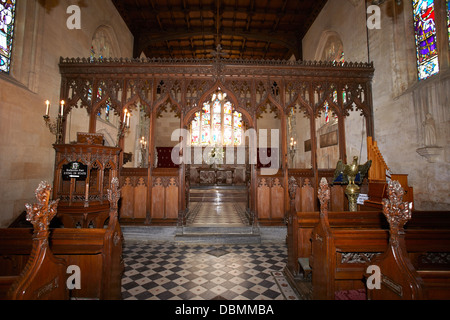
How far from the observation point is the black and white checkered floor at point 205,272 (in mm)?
2805

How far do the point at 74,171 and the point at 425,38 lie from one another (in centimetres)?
792

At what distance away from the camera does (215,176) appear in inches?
523

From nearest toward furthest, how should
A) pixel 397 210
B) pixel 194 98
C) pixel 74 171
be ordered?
pixel 397 210, pixel 74 171, pixel 194 98

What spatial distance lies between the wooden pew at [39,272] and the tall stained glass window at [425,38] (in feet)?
21.9

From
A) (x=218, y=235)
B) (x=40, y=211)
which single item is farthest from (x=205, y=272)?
(x=40, y=211)

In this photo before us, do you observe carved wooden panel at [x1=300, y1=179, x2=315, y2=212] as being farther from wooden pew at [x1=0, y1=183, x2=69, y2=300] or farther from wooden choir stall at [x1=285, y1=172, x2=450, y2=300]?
wooden pew at [x1=0, y1=183, x2=69, y2=300]

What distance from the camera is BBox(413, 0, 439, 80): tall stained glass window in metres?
4.52

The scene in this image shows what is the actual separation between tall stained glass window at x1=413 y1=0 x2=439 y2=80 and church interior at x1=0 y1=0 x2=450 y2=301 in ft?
0.12

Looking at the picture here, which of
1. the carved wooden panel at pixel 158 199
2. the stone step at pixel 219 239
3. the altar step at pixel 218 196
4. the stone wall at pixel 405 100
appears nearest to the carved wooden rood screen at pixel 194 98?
the carved wooden panel at pixel 158 199

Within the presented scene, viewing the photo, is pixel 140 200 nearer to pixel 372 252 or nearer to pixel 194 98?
pixel 194 98

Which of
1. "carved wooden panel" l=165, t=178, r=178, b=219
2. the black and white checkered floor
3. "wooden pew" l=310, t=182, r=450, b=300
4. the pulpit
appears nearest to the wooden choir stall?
"wooden pew" l=310, t=182, r=450, b=300

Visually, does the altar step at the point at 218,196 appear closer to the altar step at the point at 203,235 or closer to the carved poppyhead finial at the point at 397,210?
the altar step at the point at 203,235

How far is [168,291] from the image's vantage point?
2871 mm
